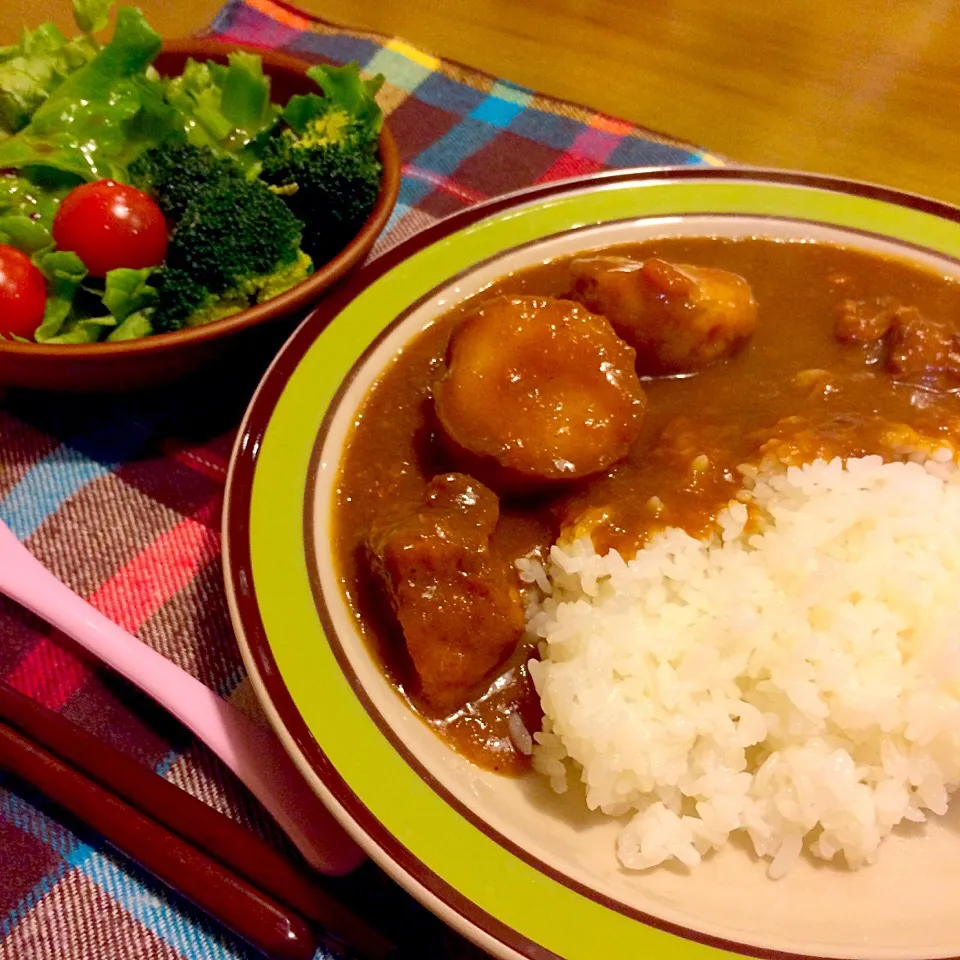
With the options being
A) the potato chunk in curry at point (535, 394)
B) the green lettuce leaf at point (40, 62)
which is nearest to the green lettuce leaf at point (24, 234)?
the green lettuce leaf at point (40, 62)

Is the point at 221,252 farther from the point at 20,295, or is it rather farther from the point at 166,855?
the point at 166,855

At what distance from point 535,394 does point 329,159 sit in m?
0.99

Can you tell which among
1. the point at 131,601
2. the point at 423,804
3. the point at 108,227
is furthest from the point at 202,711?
the point at 108,227

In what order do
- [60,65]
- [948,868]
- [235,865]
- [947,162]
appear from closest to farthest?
[235,865] → [948,868] → [60,65] → [947,162]

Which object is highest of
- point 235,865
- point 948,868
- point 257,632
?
point 257,632

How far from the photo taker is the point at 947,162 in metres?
3.51

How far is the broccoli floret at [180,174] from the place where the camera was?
2.51 meters

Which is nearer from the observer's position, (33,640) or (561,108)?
(33,640)

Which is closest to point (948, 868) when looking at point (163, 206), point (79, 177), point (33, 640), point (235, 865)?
point (235, 865)

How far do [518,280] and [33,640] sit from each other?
1.66 m

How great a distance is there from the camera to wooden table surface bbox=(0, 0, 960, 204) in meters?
3.63

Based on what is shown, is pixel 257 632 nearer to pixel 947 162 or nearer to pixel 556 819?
pixel 556 819

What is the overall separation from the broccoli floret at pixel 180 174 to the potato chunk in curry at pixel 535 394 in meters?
0.91

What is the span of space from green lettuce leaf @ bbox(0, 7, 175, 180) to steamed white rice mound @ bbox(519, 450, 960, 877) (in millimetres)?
1893
